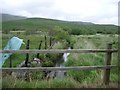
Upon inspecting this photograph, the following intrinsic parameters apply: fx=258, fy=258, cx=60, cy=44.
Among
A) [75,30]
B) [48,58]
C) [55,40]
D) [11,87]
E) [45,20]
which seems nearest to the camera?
[11,87]

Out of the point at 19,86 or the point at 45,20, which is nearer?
→ the point at 19,86

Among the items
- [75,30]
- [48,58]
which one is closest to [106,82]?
[48,58]

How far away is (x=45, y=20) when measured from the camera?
2242 inches

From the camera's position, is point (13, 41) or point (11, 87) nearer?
point (11, 87)

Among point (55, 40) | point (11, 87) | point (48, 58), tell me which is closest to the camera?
point (11, 87)

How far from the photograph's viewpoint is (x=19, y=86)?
5.04 m

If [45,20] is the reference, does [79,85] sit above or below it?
below

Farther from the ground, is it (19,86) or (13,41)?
(13,41)

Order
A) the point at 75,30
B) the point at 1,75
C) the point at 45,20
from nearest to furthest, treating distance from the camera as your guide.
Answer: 1. the point at 1,75
2. the point at 75,30
3. the point at 45,20

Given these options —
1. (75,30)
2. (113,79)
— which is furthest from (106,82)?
(75,30)

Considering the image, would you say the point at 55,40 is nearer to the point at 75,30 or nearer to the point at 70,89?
the point at 75,30

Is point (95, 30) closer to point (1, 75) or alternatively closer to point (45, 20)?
point (45, 20)

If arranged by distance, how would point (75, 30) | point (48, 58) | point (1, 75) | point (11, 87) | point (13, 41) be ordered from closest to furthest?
point (11, 87) < point (1, 75) < point (13, 41) < point (48, 58) < point (75, 30)

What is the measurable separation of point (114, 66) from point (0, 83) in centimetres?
234
